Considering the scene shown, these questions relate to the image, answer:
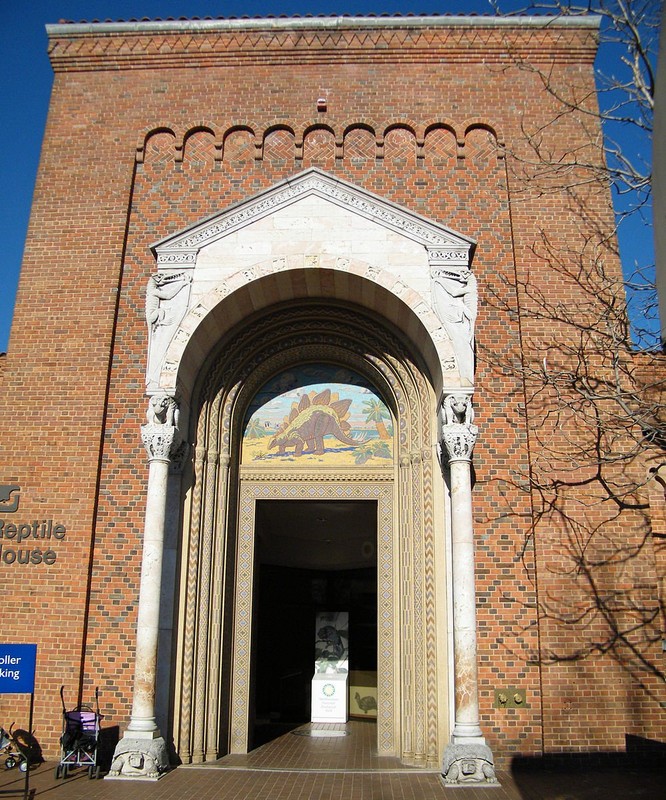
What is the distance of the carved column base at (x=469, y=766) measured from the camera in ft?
28.5

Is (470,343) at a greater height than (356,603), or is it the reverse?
(470,343)

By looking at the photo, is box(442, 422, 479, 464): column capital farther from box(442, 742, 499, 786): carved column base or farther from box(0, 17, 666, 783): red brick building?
box(442, 742, 499, 786): carved column base

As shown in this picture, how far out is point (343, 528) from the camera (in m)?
15.2

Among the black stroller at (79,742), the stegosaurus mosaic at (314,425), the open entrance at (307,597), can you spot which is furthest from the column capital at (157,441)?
the open entrance at (307,597)

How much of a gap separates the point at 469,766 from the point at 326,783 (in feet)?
5.68

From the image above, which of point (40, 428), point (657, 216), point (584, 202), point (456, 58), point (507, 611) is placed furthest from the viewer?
point (456, 58)

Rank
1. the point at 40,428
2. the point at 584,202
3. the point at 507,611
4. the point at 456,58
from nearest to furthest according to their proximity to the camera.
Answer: the point at 507,611 → the point at 40,428 → the point at 584,202 → the point at 456,58

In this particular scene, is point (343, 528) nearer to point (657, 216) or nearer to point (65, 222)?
point (65, 222)

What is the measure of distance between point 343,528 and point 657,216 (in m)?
13.6

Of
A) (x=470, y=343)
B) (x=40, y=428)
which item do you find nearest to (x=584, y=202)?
(x=470, y=343)

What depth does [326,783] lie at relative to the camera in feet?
29.6

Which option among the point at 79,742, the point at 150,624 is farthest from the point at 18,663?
the point at 150,624

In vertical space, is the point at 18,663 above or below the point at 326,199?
below

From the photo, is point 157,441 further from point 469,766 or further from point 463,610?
point 469,766
